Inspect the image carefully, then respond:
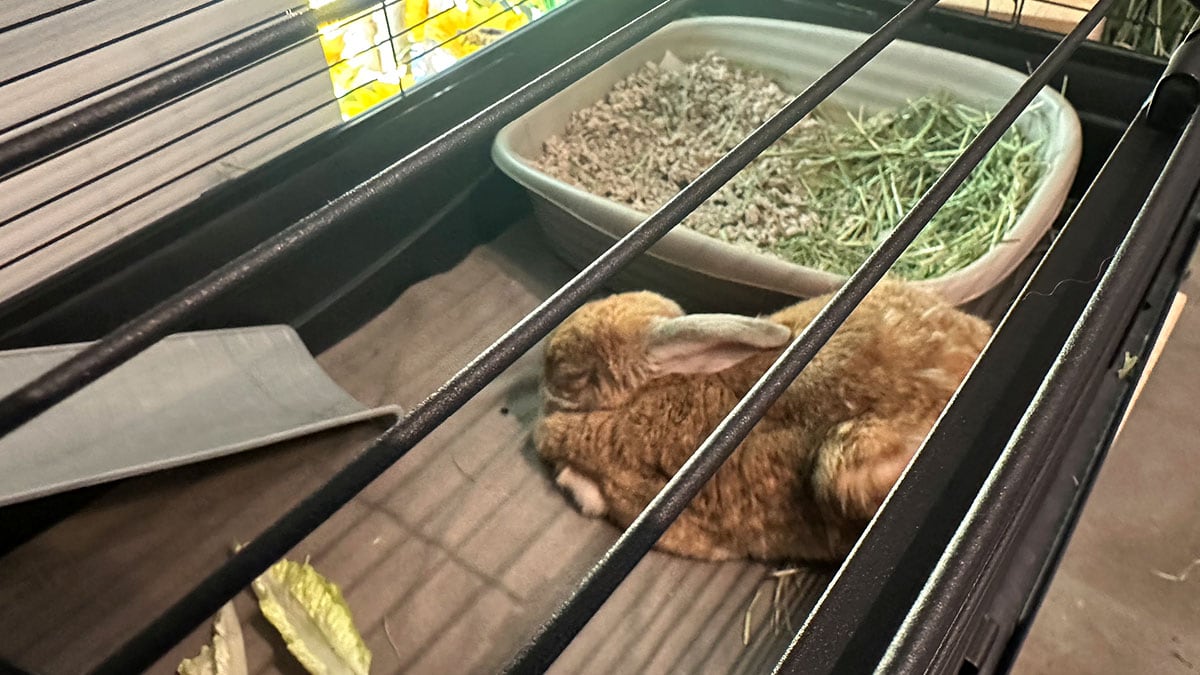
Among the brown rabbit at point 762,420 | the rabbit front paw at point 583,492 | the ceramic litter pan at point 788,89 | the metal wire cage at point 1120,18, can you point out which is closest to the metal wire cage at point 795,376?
the brown rabbit at point 762,420

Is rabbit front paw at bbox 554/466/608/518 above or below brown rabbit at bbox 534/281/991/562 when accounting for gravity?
below

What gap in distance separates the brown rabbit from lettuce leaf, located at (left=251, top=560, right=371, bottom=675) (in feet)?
1.15

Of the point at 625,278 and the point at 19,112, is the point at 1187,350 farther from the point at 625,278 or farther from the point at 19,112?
the point at 19,112

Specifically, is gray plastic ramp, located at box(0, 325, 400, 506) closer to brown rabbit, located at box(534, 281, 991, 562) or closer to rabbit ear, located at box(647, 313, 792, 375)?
brown rabbit, located at box(534, 281, 991, 562)

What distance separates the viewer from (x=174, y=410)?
1.31m

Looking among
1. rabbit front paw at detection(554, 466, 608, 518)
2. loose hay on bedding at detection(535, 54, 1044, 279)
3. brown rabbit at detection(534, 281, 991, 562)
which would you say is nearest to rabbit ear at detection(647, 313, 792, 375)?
brown rabbit at detection(534, 281, 991, 562)

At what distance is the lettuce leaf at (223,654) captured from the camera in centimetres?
108

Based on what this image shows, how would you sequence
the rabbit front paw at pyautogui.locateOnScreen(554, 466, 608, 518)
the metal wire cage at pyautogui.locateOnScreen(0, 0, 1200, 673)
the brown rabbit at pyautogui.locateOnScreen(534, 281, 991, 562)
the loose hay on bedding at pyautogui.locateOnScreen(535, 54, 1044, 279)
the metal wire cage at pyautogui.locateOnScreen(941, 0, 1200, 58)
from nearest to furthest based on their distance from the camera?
the metal wire cage at pyautogui.locateOnScreen(0, 0, 1200, 673) → the brown rabbit at pyautogui.locateOnScreen(534, 281, 991, 562) → the rabbit front paw at pyautogui.locateOnScreen(554, 466, 608, 518) → the loose hay on bedding at pyautogui.locateOnScreen(535, 54, 1044, 279) → the metal wire cage at pyautogui.locateOnScreen(941, 0, 1200, 58)

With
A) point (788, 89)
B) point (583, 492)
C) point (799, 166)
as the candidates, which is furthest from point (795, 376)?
point (788, 89)

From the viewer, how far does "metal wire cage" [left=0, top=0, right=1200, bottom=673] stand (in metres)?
0.47

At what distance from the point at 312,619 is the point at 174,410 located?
415mm

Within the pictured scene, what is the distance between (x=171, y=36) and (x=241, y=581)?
4.35 feet

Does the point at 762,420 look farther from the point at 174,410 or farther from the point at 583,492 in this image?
the point at 174,410

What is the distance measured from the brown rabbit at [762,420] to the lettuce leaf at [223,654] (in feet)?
1.55
